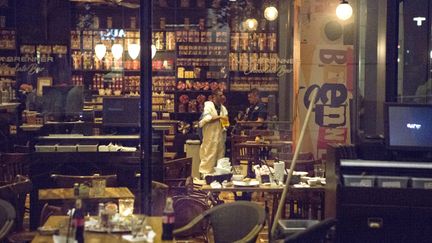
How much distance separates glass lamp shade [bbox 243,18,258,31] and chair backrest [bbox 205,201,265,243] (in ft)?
23.6

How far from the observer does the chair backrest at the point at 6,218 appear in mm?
5344

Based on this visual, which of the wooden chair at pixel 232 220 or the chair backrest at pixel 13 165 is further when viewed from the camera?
the chair backrest at pixel 13 165

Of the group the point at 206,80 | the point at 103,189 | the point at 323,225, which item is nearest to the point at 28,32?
the point at 206,80

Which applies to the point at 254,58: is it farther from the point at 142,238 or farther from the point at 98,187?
the point at 142,238

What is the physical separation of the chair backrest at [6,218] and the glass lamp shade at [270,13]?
7661 millimetres

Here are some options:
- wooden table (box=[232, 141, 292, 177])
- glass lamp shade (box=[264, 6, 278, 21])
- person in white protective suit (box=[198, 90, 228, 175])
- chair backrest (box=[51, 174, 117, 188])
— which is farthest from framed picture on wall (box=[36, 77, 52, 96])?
glass lamp shade (box=[264, 6, 278, 21])

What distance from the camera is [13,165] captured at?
870cm

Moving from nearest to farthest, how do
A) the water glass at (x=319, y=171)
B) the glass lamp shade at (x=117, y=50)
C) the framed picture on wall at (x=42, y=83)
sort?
1. the water glass at (x=319, y=171)
2. the framed picture on wall at (x=42, y=83)
3. the glass lamp shade at (x=117, y=50)

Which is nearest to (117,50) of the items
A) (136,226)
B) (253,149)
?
(253,149)

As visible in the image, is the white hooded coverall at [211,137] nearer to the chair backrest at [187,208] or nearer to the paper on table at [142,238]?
the chair backrest at [187,208]

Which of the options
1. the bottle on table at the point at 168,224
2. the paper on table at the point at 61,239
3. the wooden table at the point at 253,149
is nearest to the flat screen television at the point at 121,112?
the wooden table at the point at 253,149

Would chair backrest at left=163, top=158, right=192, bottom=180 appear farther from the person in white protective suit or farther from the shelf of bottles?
the shelf of bottles

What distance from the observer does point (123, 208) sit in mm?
5594

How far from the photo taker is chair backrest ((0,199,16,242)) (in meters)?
5.34
